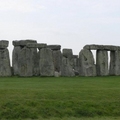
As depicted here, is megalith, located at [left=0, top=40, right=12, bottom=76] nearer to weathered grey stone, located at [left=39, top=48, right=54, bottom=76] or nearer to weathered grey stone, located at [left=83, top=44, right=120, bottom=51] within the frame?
weathered grey stone, located at [left=39, top=48, right=54, bottom=76]

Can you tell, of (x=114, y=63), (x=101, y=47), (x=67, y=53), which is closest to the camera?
(x=101, y=47)

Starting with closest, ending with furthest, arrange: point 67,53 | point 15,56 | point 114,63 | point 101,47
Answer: point 101,47, point 67,53, point 114,63, point 15,56

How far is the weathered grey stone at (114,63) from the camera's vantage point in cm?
3102

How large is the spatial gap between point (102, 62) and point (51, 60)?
15.9ft

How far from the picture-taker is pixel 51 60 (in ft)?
92.0

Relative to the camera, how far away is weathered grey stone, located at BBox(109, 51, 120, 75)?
102 feet

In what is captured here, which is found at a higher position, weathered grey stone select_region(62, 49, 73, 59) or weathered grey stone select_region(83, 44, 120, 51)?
weathered grey stone select_region(83, 44, 120, 51)

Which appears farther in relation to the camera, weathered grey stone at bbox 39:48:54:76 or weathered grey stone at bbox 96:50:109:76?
weathered grey stone at bbox 96:50:109:76

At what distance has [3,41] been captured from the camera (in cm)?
2795

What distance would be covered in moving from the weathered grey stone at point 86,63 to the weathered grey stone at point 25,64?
4.32 metres

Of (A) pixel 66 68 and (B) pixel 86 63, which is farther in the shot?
(B) pixel 86 63

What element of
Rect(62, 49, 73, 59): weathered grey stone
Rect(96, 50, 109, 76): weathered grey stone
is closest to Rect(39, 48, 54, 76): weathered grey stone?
Rect(62, 49, 73, 59): weathered grey stone

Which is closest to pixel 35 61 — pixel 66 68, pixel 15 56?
pixel 66 68

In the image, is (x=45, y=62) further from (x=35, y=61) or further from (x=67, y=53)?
(x=67, y=53)
